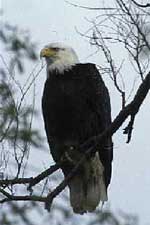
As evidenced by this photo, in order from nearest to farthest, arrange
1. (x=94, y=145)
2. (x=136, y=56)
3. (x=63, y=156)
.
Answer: (x=94, y=145) < (x=63, y=156) < (x=136, y=56)

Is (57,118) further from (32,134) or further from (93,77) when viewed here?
(32,134)

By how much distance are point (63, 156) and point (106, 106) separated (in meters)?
0.38

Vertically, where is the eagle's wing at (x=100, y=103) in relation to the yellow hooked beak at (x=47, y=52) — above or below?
below

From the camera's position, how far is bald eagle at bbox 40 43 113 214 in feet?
12.8

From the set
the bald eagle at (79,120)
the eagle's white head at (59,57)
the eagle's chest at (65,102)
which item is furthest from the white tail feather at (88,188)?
the eagle's white head at (59,57)

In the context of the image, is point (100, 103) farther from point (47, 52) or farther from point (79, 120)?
point (47, 52)

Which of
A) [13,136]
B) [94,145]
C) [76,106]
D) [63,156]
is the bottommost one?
[13,136]

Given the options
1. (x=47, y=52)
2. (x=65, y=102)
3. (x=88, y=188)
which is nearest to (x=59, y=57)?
(x=47, y=52)

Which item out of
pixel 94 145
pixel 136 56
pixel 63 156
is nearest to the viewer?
pixel 94 145

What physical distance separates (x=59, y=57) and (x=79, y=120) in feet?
1.76

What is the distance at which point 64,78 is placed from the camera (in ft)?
13.2

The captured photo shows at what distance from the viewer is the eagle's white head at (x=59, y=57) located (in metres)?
4.14

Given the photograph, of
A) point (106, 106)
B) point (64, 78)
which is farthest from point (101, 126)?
point (64, 78)

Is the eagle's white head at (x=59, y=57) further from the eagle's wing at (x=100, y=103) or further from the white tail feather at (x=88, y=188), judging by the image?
the white tail feather at (x=88, y=188)
